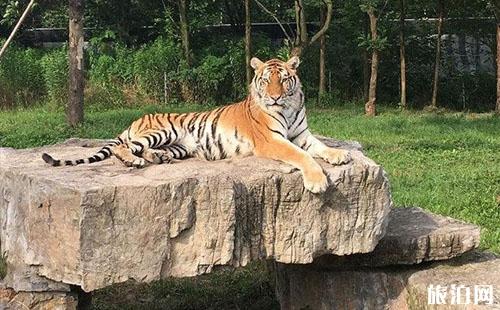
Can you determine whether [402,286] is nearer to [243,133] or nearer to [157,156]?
[243,133]

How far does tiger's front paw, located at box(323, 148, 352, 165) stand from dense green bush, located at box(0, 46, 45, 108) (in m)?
11.1

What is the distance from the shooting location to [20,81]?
14977mm

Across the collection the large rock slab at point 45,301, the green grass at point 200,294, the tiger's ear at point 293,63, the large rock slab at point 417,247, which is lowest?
the green grass at point 200,294

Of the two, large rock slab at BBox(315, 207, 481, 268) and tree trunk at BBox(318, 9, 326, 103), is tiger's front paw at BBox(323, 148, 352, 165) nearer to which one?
large rock slab at BBox(315, 207, 481, 268)

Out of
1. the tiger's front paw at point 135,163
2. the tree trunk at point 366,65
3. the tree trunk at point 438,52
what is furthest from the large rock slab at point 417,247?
the tree trunk at point 366,65

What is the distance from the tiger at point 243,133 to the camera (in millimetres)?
4793

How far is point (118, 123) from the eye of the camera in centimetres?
1207

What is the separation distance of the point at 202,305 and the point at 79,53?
6578mm

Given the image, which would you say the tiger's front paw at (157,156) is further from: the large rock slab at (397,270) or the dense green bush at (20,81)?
the dense green bush at (20,81)

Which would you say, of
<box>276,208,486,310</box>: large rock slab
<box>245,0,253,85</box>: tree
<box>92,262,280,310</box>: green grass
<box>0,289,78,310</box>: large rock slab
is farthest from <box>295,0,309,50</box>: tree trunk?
<box>0,289,78,310</box>: large rock slab

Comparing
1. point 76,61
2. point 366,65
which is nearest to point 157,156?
point 76,61

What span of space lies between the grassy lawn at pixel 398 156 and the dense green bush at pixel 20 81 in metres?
1.02

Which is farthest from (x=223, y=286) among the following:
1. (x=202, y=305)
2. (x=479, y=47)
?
(x=479, y=47)

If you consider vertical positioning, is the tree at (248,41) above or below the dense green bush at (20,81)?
above
